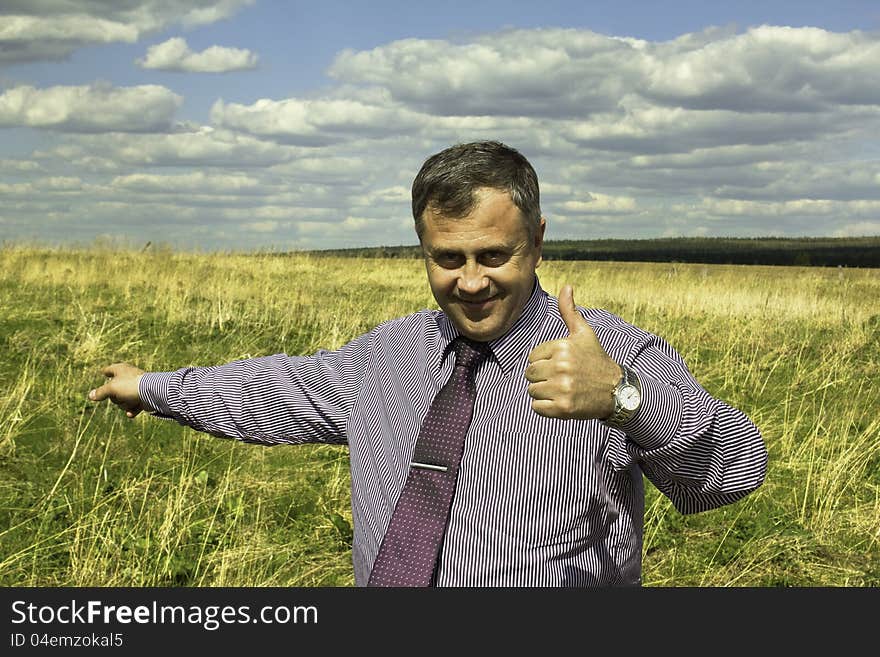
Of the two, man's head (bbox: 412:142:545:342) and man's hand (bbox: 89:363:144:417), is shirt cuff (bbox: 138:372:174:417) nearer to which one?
man's hand (bbox: 89:363:144:417)

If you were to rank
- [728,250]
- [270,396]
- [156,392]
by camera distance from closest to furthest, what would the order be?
[270,396], [156,392], [728,250]

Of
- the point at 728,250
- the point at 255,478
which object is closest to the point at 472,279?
the point at 255,478

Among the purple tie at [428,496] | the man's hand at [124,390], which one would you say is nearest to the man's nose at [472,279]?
the purple tie at [428,496]

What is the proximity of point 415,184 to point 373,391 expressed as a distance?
0.61 metres

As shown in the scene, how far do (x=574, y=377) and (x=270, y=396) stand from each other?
1.19 meters

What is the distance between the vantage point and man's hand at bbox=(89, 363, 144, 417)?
2.89 m

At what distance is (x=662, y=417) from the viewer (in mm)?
1937

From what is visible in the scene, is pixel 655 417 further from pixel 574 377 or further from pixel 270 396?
pixel 270 396

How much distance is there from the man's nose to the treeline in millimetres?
116967

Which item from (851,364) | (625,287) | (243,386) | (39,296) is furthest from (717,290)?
(243,386)

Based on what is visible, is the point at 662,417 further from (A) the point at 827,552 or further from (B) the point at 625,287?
(B) the point at 625,287

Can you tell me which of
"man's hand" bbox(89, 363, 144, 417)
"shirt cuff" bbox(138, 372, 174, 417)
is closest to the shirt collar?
"shirt cuff" bbox(138, 372, 174, 417)

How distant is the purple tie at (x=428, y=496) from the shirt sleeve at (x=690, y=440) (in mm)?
393

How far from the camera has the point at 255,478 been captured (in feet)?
20.2
